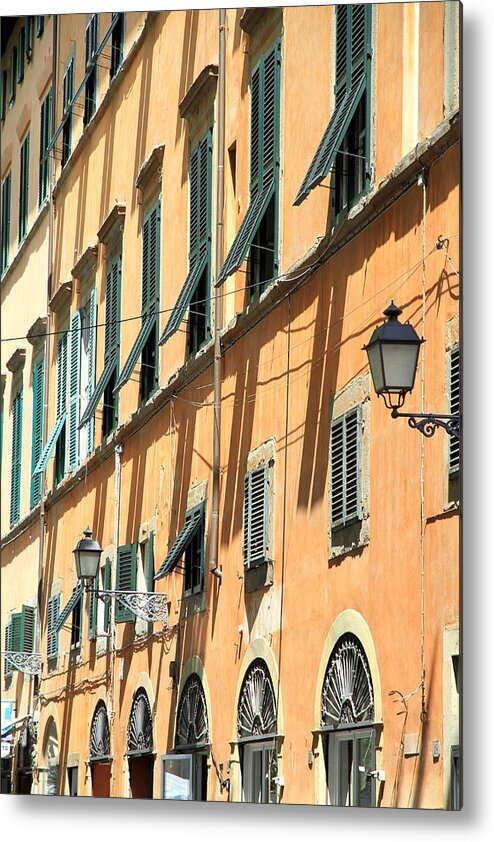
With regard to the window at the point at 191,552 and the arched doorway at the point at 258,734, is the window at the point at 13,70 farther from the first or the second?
the arched doorway at the point at 258,734

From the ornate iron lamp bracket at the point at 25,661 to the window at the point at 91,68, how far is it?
2392mm

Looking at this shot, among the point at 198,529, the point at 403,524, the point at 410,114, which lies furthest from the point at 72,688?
the point at 410,114

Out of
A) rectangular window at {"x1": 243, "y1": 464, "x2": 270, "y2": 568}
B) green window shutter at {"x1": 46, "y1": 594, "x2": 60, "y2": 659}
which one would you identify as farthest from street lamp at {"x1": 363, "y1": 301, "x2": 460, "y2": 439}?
green window shutter at {"x1": 46, "y1": 594, "x2": 60, "y2": 659}

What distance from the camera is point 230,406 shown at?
7.43 meters

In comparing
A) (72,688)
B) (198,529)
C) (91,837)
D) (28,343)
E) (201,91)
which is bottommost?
(91,837)

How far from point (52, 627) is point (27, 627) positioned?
0.13m

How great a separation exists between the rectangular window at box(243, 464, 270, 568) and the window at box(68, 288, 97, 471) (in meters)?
0.96

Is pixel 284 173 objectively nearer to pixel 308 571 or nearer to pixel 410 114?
pixel 410 114

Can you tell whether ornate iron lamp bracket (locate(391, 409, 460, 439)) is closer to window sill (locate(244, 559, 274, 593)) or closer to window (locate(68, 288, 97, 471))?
window sill (locate(244, 559, 274, 593))

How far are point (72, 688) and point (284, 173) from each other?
2490 millimetres

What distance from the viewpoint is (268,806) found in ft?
22.0

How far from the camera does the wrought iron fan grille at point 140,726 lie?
7.47 meters

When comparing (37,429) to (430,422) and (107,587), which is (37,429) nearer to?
(107,587)

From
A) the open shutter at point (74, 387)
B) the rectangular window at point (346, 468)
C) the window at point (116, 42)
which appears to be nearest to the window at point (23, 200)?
the open shutter at point (74, 387)
